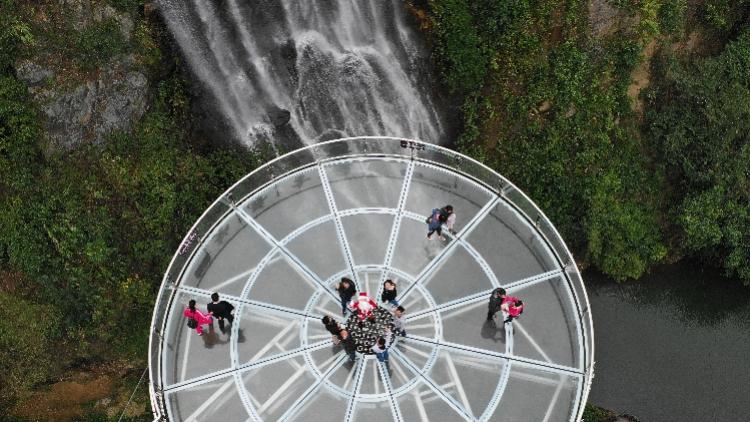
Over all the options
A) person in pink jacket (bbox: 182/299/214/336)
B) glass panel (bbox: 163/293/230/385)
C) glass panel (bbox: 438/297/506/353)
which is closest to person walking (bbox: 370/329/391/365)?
glass panel (bbox: 438/297/506/353)

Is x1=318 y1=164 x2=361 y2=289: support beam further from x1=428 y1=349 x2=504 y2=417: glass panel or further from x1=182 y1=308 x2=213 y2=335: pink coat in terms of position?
x1=182 y1=308 x2=213 y2=335: pink coat

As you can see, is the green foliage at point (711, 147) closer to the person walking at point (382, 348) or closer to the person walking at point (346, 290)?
the person walking at point (382, 348)

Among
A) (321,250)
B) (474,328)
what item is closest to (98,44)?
(321,250)

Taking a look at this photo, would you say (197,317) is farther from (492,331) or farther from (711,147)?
(711,147)

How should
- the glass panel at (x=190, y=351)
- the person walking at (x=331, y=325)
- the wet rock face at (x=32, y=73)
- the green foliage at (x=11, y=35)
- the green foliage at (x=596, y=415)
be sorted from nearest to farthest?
the person walking at (x=331, y=325)
the glass panel at (x=190, y=351)
the green foliage at (x=11, y=35)
the wet rock face at (x=32, y=73)
the green foliage at (x=596, y=415)

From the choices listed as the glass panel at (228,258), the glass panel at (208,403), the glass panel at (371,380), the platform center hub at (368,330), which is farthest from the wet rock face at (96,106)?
the glass panel at (371,380)

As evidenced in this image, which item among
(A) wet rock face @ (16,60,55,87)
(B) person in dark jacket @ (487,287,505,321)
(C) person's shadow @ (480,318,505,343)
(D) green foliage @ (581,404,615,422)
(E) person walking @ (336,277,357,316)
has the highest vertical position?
(A) wet rock face @ (16,60,55,87)
